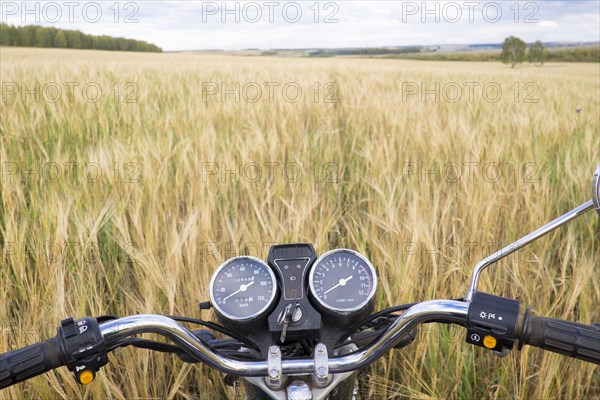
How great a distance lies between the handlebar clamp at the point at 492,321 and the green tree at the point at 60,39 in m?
25.0

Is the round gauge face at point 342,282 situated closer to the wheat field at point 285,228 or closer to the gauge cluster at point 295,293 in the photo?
the gauge cluster at point 295,293

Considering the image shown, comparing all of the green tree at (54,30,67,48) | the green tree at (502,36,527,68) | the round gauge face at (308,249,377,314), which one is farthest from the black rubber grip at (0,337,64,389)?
the green tree at (54,30,67,48)

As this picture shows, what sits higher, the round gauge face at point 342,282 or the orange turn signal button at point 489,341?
the round gauge face at point 342,282

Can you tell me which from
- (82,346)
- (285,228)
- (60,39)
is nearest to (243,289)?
(82,346)

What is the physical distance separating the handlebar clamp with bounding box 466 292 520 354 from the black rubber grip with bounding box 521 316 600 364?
20mm

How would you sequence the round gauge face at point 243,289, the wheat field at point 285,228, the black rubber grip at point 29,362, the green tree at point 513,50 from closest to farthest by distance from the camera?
the black rubber grip at point 29,362, the round gauge face at point 243,289, the wheat field at point 285,228, the green tree at point 513,50

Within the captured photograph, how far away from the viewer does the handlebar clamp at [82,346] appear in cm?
66

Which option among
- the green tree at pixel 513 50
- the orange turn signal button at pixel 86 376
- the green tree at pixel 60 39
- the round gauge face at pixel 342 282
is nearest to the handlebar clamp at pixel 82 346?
the orange turn signal button at pixel 86 376

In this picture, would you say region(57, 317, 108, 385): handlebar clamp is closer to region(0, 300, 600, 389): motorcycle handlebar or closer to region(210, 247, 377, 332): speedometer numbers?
region(0, 300, 600, 389): motorcycle handlebar

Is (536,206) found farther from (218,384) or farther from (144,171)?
(144,171)

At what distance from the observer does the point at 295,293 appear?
2.52ft

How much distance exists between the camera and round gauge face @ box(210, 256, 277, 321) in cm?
75

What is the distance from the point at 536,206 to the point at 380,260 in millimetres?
756

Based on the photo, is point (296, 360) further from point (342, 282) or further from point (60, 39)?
point (60, 39)
